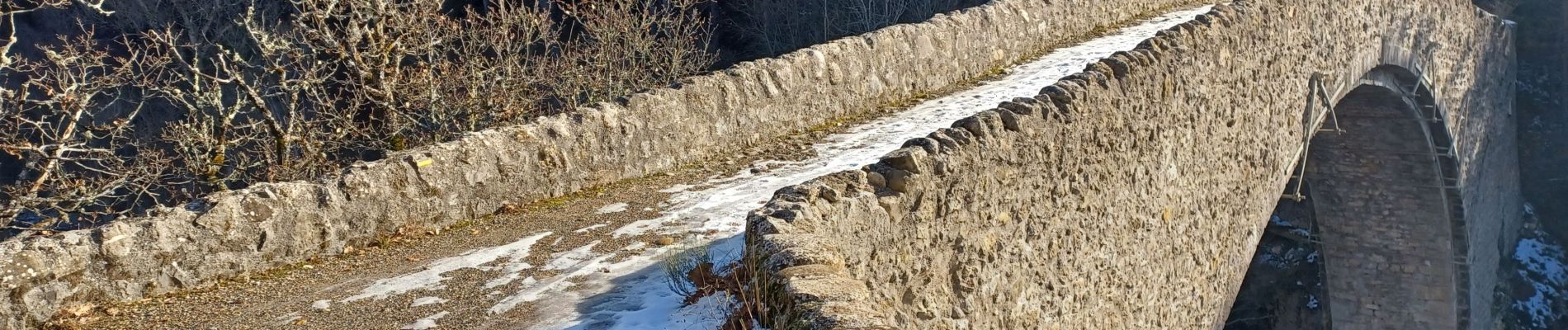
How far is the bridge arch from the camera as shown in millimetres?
15750

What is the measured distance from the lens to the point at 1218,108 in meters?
8.20

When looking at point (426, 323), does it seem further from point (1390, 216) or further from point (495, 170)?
point (1390, 216)

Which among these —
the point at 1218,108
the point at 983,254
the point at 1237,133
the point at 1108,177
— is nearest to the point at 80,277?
the point at 983,254

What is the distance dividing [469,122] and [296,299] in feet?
27.1

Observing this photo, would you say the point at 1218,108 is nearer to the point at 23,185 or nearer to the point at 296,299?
the point at 296,299

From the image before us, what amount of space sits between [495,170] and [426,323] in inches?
80.2

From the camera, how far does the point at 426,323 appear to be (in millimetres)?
4656

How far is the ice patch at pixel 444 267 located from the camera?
5.15m

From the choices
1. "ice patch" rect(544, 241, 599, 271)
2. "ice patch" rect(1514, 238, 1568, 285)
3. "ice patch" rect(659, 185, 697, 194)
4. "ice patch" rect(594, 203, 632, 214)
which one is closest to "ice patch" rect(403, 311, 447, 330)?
"ice patch" rect(544, 241, 599, 271)

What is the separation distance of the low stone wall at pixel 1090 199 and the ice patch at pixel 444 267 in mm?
1651

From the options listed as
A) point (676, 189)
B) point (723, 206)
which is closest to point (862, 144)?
point (676, 189)

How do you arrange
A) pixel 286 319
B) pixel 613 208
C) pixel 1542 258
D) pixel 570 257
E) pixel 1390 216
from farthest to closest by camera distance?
pixel 1542 258 < pixel 1390 216 < pixel 613 208 < pixel 570 257 < pixel 286 319

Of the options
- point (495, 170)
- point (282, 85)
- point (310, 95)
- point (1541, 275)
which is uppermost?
point (282, 85)

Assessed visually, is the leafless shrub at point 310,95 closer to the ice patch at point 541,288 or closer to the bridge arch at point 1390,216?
the ice patch at point 541,288
